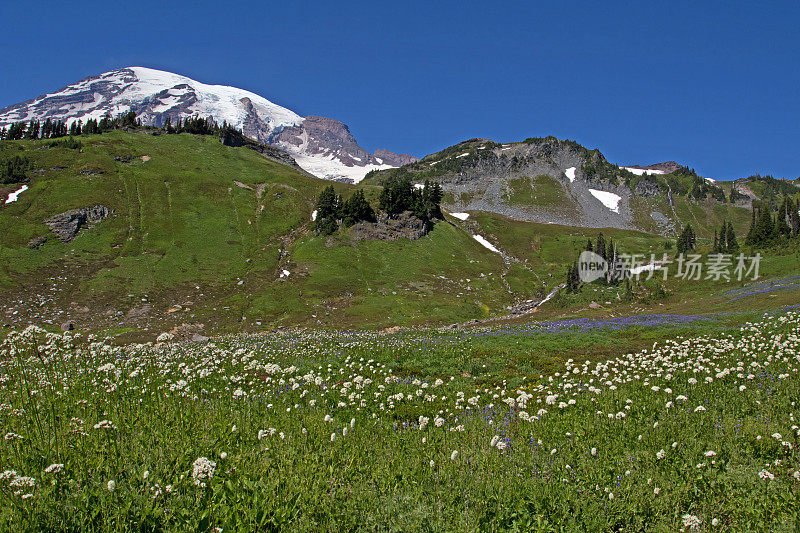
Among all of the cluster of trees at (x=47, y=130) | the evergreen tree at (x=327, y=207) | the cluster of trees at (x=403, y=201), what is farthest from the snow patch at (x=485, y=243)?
the cluster of trees at (x=47, y=130)

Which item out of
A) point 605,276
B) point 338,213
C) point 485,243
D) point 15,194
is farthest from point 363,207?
point 15,194

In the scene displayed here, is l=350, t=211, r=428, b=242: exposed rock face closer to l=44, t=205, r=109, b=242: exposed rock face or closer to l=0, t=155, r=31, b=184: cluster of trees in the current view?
l=44, t=205, r=109, b=242: exposed rock face

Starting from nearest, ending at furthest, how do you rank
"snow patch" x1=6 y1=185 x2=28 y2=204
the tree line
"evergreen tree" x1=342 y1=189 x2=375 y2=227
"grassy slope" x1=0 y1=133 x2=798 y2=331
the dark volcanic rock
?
"grassy slope" x1=0 y1=133 x2=798 y2=331 → the dark volcanic rock → "snow patch" x1=6 y1=185 x2=28 y2=204 → the tree line → "evergreen tree" x1=342 y1=189 x2=375 y2=227

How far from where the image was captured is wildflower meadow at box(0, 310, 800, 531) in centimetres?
471

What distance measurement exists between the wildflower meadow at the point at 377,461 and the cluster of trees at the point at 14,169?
405 ft

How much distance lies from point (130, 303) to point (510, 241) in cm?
10545

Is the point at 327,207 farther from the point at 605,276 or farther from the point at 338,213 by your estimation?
the point at 605,276

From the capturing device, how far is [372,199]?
12138 centimetres

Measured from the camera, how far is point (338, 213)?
339ft

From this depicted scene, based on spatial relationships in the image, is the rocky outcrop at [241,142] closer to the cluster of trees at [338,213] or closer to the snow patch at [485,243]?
the cluster of trees at [338,213]

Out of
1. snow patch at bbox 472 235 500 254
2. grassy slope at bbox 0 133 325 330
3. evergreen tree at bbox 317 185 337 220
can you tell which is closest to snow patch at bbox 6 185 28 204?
grassy slope at bbox 0 133 325 330

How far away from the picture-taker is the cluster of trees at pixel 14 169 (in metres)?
99.6

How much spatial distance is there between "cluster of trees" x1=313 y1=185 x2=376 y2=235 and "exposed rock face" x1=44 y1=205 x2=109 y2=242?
4644 centimetres

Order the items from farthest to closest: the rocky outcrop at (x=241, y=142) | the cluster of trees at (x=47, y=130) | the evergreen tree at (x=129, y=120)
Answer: the rocky outcrop at (x=241, y=142) → the evergreen tree at (x=129, y=120) → the cluster of trees at (x=47, y=130)
